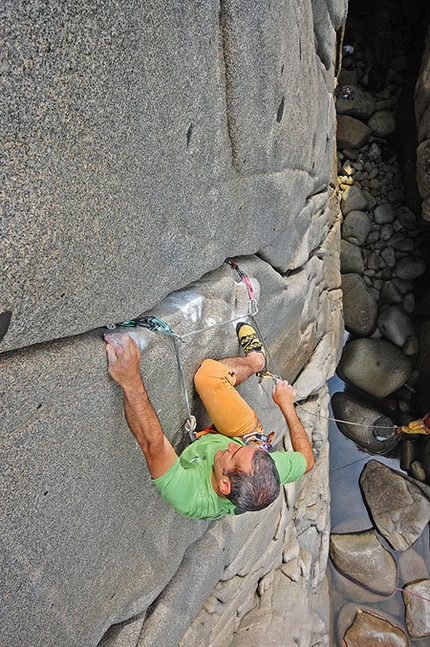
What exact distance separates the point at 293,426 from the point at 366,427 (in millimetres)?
3295

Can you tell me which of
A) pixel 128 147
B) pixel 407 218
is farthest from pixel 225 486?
pixel 407 218

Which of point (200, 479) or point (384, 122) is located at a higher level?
point (384, 122)

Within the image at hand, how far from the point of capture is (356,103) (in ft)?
18.8

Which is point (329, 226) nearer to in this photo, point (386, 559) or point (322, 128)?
point (322, 128)

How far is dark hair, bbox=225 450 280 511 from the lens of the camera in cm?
172

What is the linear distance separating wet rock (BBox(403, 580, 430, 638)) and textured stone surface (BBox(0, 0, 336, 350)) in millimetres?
4241

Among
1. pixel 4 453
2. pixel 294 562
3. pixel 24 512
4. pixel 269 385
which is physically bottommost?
pixel 294 562

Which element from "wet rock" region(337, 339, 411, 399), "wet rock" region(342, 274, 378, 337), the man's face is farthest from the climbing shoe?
"wet rock" region(342, 274, 378, 337)

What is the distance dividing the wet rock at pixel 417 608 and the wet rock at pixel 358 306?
2834mm

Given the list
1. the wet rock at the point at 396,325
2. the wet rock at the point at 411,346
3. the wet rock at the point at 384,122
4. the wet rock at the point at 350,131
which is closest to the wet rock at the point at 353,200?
the wet rock at the point at 350,131

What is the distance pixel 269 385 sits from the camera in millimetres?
3021

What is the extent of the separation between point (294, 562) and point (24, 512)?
124 inches

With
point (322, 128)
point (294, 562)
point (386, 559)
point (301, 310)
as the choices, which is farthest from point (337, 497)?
point (322, 128)

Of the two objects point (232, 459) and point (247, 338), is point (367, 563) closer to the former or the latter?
point (247, 338)
